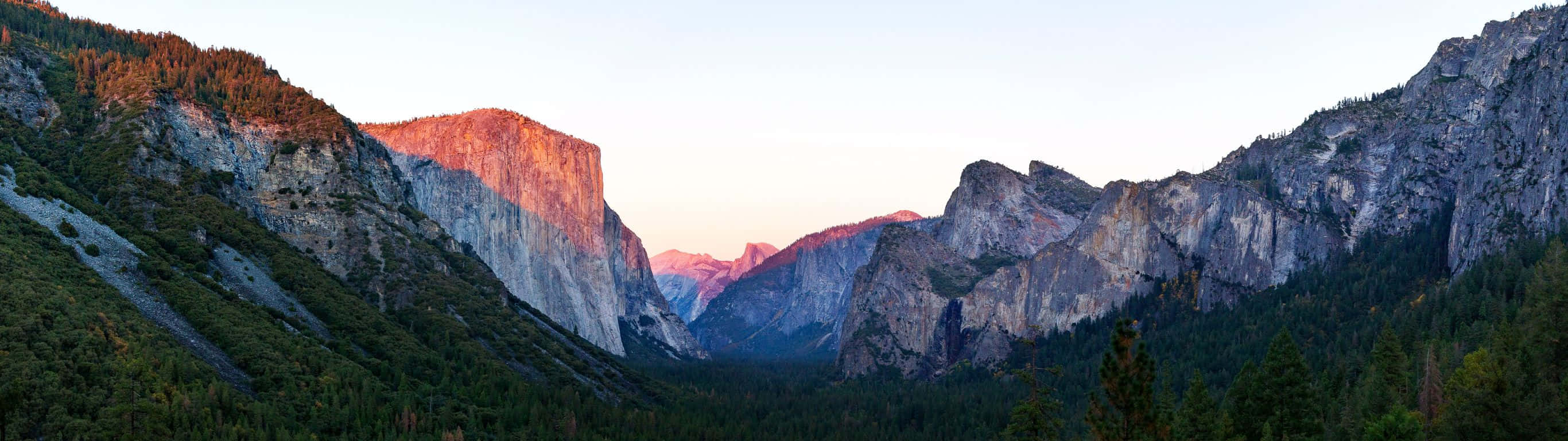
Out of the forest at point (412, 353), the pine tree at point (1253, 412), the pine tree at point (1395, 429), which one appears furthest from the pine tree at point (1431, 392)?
the pine tree at point (1395, 429)

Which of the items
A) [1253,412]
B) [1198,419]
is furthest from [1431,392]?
[1198,419]

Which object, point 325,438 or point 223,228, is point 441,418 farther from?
point 223,228

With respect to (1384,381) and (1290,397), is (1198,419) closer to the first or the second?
(1290,397)

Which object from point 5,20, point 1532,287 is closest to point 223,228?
point 5,20

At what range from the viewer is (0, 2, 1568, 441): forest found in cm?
8750

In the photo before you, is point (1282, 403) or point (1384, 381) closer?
point (1282, 403)

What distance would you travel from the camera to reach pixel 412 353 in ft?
481

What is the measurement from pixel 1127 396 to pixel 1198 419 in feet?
157

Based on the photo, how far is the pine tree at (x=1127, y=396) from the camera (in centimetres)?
5650

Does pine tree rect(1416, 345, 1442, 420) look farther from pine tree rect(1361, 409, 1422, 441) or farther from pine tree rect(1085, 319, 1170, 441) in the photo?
pine tree rect(1085, 319, 1170, 441)

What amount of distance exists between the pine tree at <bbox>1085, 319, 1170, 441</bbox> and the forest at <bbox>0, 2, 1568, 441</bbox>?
0.11 meters

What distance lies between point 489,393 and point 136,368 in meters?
51.1

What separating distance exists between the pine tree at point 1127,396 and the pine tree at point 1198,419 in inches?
1421

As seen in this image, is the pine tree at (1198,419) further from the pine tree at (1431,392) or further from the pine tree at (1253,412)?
the pine tree at (1431,392)
